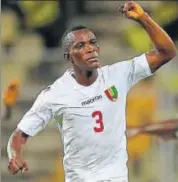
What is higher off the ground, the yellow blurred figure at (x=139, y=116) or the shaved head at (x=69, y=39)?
the shaved head at (x=69, y=39)

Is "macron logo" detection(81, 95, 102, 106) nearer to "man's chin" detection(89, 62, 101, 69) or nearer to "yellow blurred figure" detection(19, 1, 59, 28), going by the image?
"man's chin" detection(89, 62, 101, 69)

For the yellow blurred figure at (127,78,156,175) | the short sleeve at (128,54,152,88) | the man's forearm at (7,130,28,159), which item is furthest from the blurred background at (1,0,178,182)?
the short sleeve at (128,54,152,88)

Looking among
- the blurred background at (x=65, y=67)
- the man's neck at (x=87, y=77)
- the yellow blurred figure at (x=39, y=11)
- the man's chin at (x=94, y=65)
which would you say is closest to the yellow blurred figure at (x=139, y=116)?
the blurred background at (x=65, y=67)

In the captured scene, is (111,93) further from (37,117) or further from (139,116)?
(139,116)

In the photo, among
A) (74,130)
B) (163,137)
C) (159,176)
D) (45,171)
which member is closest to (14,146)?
(74,130)

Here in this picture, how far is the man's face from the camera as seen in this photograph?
7934mm

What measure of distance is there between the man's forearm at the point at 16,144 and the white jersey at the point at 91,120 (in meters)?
0.05

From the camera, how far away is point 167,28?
13.6 meters

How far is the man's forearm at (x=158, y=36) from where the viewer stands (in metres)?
7.93

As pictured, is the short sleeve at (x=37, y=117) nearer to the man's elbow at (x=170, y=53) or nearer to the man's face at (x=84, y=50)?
the man's face at (x=84, y=50)

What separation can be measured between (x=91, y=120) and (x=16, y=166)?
0.65 m

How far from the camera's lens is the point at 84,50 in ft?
26.2

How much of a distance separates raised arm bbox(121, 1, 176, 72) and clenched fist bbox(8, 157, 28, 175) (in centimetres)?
117

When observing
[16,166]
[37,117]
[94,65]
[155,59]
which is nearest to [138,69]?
[155,59]
